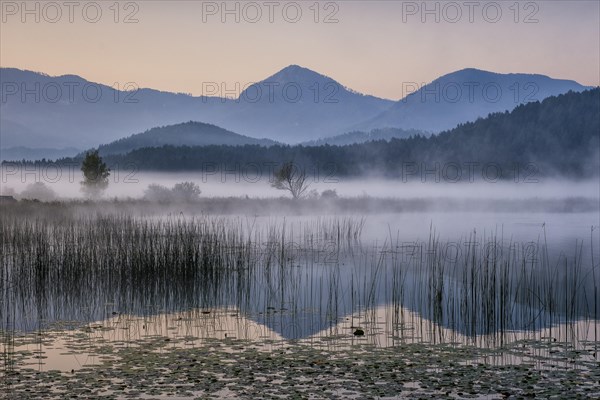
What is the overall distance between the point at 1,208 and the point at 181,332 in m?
24.9

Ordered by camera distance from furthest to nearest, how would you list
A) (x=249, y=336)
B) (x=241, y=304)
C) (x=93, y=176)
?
(x=93, y=176) < (x=241, y=304) < (x=249, y=336)

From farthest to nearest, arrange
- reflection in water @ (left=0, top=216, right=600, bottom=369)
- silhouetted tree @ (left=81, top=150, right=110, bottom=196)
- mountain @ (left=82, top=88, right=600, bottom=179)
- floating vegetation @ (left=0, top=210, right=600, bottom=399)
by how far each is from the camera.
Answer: mountain @ (left=82, top=88, right=600, bottom=179), silhouetted tree @ (left=81, top=150, right=110, bottom=196), reflection in water @ (left=0, top=216, right=600, bottom=369), floating vegetation @ (left=0, top=210, right=600, bottom=399)

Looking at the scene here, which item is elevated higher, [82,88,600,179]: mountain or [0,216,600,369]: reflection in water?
[82,88,600,179]: mountain

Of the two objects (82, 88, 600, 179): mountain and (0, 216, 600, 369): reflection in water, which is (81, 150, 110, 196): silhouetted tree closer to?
(0, 216, 600, 369): reflection in water

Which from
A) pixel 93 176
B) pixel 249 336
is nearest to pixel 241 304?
pixel 249 336

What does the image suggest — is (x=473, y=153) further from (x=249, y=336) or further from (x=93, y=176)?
(x=249, y=336)

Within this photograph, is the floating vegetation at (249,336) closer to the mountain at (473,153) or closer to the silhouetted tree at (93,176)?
the silhouetted tree at (93,176)

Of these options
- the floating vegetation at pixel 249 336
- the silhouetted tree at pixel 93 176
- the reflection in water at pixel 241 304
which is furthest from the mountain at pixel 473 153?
the floating vegetation at pixel 249 336

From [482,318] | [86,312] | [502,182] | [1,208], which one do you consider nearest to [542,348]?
[482,318]

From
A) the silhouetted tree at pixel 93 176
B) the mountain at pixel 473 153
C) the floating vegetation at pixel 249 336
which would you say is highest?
the mountain at pixel 473 153

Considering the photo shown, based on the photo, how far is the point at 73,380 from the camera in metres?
8.77

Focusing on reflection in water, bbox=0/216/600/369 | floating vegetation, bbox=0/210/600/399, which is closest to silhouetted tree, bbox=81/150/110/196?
reflection in water, bbox=0/216/600/369

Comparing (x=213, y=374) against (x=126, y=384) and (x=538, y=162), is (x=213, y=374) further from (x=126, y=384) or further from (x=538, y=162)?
(x=538, y=162)

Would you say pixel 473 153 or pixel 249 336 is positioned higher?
pixel 473 153
